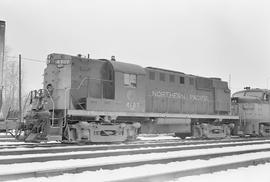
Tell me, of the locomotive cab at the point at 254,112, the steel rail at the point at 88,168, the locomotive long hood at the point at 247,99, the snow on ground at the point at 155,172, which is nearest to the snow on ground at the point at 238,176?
the snow on ground at the point at 155,172

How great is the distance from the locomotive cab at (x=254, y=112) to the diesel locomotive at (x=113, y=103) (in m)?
2.44

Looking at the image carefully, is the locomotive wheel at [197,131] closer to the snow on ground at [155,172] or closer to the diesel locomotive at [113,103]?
the diesel locomotive at [113,103]

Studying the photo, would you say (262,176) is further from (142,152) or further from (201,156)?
(142,152)

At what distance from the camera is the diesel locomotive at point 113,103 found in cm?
1264

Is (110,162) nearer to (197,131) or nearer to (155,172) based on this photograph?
(155,172)

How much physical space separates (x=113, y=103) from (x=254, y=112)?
34.9ft

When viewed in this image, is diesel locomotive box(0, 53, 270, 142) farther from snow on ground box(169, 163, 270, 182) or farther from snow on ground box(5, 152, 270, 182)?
snow on ground box(169, 163, 270, 182)

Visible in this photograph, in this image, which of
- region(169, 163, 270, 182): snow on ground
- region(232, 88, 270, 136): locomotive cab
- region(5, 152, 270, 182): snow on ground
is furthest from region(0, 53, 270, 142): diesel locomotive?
region(169, 163, 270, 182): snow on ground

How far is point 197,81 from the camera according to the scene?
18.5 m

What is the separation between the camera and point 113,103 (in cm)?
1388

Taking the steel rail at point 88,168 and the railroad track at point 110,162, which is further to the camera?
the railroad track at point 110,162

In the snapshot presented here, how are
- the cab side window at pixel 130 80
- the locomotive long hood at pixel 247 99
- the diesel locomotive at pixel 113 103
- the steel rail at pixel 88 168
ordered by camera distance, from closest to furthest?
1. the steel rail at pixel 88 168
2. the diesel locomotive at pixel 113 103
3. the cab side window at pixel 130 80
4. the locomotive long hood at pixel 247 99

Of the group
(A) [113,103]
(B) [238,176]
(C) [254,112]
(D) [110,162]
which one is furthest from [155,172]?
(C) [254,112]

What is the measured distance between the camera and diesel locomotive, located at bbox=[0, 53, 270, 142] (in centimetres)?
1264
